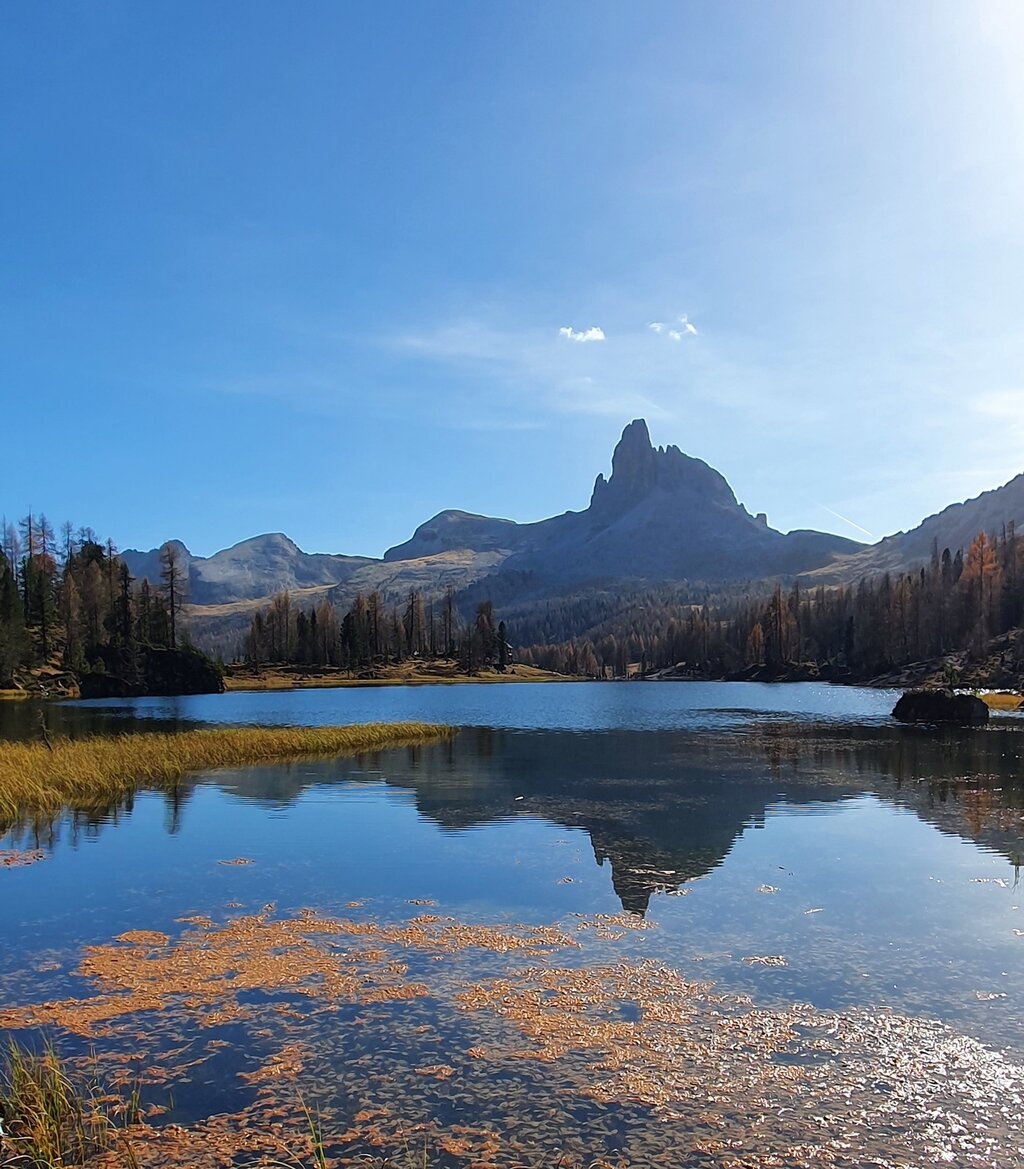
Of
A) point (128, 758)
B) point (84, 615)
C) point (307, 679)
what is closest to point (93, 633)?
point (84, 615)

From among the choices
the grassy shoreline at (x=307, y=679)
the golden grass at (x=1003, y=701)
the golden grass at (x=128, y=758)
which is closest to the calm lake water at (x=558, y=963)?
the golden grass at (x=128, y=758)

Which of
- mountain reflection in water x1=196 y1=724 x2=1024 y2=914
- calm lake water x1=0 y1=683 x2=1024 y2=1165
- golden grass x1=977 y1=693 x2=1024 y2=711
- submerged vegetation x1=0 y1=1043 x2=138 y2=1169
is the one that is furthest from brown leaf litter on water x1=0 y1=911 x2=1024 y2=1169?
golden grass x1=977 y1=693 x2=1024 y2=711

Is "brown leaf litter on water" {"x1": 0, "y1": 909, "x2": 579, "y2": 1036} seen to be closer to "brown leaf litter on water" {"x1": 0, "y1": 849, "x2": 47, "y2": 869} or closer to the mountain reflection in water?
the mountain reflection in water

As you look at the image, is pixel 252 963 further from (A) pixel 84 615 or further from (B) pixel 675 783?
(A) pixel 84 615

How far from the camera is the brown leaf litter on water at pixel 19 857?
28.4 metres

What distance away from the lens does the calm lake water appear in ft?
41.4

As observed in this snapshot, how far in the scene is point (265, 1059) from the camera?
14125 mm

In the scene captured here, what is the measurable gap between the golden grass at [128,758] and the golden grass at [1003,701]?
70.8m

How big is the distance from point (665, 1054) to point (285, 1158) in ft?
20.5

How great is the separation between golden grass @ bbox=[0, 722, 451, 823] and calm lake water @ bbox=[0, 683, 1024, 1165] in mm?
3854

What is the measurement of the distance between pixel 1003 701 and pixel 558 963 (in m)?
106

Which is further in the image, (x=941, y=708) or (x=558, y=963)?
(x=941, y=708)

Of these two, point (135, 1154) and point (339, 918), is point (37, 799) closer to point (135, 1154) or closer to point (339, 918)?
point (339, 918)

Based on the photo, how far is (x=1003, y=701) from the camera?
107562 mm
